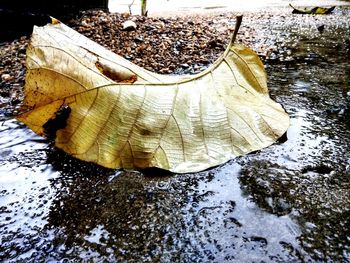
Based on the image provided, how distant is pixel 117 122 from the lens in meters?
1.10

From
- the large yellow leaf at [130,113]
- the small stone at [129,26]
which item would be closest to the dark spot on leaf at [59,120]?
the large yellow leaf at [130,113]

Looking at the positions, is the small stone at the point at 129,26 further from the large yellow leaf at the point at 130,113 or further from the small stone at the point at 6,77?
the large yellow leaf at the point at 130,113

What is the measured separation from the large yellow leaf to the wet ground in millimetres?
49

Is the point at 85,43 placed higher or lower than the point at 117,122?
higher

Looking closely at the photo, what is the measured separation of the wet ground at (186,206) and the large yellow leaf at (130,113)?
5cm

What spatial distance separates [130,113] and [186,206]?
0.35 metres

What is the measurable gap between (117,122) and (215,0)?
20.6ft

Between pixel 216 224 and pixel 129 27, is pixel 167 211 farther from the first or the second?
pixel 129 27

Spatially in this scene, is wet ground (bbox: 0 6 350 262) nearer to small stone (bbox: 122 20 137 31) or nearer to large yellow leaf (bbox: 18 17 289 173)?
large yellow leaf (bbox: 18 17 289 173)

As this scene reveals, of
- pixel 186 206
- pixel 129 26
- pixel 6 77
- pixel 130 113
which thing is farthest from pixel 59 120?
pixel 129 26

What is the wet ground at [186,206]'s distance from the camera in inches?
30.7

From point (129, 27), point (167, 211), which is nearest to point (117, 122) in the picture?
point (167, 211)

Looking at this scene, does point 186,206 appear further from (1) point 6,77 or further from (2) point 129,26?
(2) point 129,26

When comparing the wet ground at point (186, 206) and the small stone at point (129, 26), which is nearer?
the wet ground at point (186, 206)
